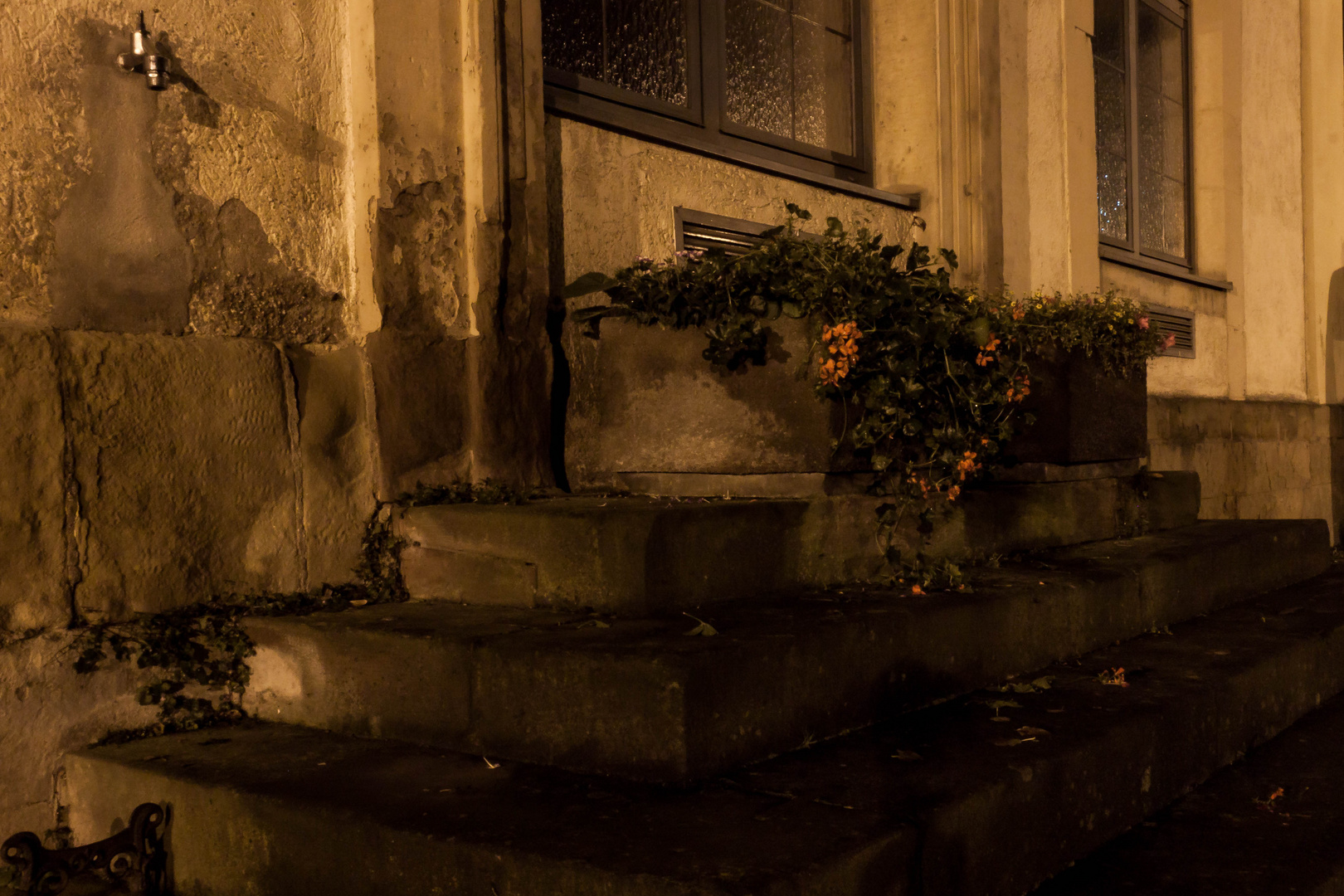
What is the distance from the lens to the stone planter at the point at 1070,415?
165 inches

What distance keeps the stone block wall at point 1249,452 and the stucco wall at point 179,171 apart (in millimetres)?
5178

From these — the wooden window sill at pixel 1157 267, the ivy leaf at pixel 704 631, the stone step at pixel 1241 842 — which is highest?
the wooden window sill at pixel 1157 267

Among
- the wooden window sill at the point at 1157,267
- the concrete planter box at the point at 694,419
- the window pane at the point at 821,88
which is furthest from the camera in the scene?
the wooden window sill at the point at 1157,267

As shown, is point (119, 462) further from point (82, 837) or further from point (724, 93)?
point (724, 93)

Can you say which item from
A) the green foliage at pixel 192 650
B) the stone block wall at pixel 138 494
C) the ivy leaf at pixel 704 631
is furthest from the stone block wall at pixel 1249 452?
the green foliage at pixel 192 650

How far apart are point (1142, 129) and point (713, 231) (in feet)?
15.9

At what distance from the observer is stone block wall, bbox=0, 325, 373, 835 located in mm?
2510

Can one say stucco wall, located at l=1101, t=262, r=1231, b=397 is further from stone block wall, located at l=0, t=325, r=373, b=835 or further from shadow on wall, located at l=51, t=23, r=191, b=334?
shadow on wall, located at l=51, t=23, r=191, b=334

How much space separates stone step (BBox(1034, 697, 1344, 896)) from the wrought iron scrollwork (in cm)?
182

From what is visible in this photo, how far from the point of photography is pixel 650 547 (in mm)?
2637

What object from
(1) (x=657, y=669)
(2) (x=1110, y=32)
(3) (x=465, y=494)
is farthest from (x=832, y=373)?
(2) (x=1110, y=32)

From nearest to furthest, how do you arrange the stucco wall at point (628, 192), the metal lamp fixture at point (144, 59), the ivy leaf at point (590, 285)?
the metal lamp fixture at point (144, 59)
the ivy leaf at point (590, 285)
the stucco wall at point (628, 192)

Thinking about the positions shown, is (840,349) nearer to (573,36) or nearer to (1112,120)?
(573,36)

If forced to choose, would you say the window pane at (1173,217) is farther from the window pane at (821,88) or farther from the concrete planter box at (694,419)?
the concrete planter box at (694,419)
